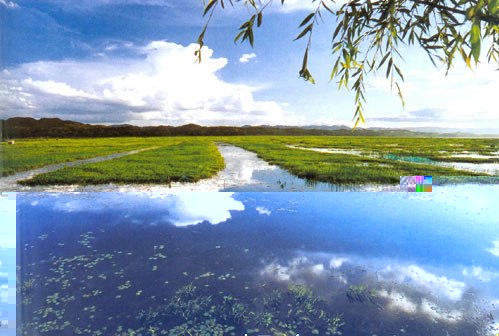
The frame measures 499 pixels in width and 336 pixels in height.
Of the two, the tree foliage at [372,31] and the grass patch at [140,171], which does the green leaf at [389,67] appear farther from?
the grass patch at [140,171]

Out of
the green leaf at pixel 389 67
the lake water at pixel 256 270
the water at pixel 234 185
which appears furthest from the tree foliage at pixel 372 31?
the water at pixel 234 185

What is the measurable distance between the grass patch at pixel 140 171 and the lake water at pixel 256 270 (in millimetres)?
1906

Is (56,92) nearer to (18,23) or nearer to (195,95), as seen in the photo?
(18,23)

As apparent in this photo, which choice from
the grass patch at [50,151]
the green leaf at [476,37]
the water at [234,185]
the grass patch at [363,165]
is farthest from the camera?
the grass patch at [50,151]

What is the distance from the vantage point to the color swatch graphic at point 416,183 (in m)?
7.36

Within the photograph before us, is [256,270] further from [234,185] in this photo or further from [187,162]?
[187,162]

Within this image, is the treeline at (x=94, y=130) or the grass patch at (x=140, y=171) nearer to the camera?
the grass patch at (x=140, y=171)

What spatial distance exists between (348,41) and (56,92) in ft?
23.3

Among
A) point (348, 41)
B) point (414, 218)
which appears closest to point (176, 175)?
point (414, 218)

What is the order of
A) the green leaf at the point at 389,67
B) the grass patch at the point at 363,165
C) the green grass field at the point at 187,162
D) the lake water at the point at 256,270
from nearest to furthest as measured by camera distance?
1. the green leaf at the point at 389,67
2. the lake water at the point at 256,270
3. the green grass field at the point at 187,162
4. the grass patch at the point at 363,165

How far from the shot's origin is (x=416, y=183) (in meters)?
7.61

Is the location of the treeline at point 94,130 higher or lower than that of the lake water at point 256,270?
higher

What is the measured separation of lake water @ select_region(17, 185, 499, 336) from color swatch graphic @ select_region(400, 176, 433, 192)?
1931 millimetres

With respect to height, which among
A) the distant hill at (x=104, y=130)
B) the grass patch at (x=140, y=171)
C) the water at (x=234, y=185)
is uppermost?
the distant hill at (x=104, y=130)
